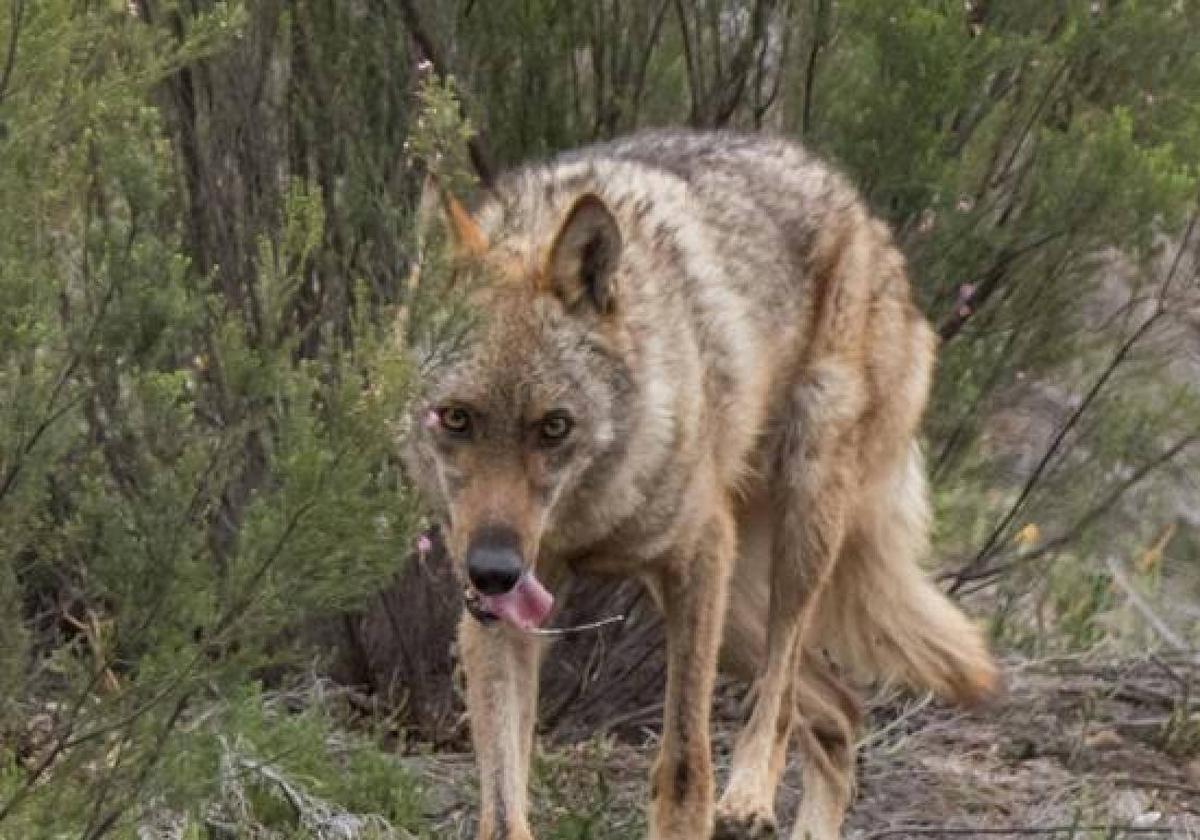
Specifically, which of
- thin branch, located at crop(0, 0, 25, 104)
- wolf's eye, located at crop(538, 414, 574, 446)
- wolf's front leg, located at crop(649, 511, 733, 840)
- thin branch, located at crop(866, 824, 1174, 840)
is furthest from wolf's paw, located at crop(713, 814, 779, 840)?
thin branch, located at crop(0, 0, 25, 104)

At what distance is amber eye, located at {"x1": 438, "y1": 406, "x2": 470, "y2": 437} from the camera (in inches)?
200

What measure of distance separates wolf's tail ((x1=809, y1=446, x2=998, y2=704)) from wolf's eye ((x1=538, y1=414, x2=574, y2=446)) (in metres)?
1.72

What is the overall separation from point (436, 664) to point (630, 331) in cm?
207

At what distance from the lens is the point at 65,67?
13.0ft

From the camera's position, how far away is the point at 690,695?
581 centimetres

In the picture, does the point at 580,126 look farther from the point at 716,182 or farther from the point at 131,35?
the point at 131,35

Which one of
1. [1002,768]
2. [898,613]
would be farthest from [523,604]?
[1002,768]

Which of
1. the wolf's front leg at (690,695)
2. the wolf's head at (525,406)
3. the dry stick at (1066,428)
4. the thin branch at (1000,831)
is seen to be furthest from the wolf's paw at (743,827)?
the dry stick at (1066,428)

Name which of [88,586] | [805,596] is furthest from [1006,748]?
[88,586]

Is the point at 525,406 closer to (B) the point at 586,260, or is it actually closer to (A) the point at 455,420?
(A) the point at 455,420

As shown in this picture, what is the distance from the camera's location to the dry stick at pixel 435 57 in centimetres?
695

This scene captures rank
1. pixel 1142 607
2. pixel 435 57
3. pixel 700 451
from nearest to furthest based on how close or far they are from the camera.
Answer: pixel 700 451 < pixel 435 57 < pixel 1142 607

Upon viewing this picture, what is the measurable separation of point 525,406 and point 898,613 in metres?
2.00

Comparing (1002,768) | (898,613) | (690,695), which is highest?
(690,695)
